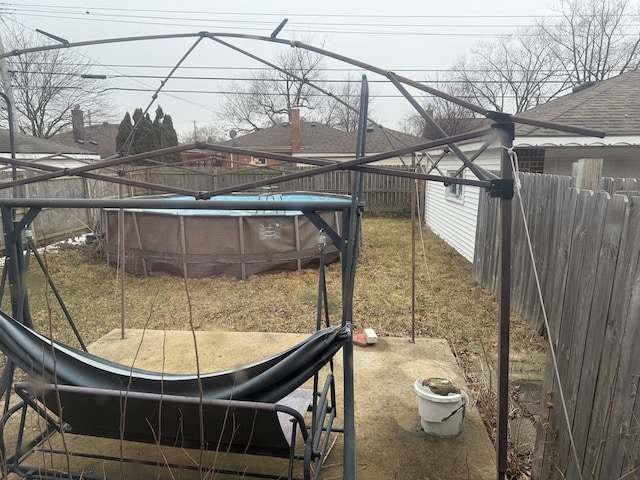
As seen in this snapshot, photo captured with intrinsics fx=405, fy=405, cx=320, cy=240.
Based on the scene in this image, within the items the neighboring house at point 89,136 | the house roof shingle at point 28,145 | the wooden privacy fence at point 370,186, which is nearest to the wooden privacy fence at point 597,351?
the wooden privacy fence at point 370,186

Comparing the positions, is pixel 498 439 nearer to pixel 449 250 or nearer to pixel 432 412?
pixel 432 412

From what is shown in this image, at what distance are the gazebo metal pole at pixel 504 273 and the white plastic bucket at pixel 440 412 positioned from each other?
0.70m

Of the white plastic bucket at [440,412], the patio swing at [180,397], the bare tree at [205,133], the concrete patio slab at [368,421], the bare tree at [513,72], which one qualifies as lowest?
the concrete patio slab at [368,421]

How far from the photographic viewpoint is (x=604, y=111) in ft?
21.7

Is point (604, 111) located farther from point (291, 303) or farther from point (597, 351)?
point (597, 351)

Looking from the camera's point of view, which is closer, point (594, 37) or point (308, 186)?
point (308, 186)

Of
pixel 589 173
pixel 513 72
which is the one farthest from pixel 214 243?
pixel 513 72

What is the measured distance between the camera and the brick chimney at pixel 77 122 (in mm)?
19084

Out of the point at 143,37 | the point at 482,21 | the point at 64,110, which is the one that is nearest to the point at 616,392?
the point at 143,37

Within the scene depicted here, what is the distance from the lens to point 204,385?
1916 millimetres

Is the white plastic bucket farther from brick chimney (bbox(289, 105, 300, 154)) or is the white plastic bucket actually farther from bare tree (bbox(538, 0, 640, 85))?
bare tree (bbox(538, 0, 640, 85))

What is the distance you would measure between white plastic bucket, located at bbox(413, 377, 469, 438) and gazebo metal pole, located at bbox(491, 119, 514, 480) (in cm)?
70

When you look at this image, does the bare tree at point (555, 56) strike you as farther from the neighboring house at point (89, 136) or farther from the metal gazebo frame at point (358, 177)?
the metal gazebo frame at point (358, 177)

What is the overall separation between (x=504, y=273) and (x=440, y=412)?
1.24 m
